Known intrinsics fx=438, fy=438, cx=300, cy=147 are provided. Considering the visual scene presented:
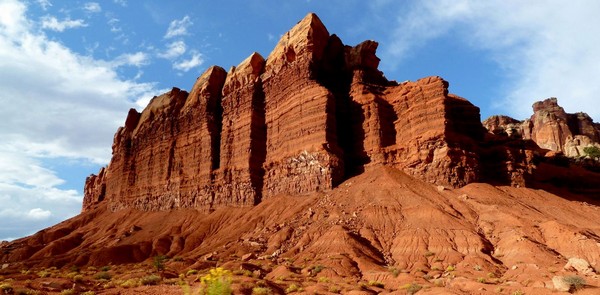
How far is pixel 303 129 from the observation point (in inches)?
2238

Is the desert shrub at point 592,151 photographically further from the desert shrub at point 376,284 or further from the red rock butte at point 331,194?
the desert shrub at point 376,284

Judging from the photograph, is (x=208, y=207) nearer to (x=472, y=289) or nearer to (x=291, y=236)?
(x=291, y=236)

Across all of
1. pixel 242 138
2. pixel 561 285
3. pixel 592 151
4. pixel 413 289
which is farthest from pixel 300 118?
pixel 592 151

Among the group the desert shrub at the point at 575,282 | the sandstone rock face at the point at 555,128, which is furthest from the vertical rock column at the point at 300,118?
the sandstone rock face at the point at 555,128

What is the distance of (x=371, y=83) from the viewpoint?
62875 millimetres

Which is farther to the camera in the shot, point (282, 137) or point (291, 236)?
point (282, 137)

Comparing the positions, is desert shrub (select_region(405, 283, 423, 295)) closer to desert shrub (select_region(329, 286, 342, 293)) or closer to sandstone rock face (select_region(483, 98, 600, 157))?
desert shrub (select_region(329, 286, 342, 293))

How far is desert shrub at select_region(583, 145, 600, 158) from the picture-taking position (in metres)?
80.6

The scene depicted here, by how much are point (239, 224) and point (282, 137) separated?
13.7 m

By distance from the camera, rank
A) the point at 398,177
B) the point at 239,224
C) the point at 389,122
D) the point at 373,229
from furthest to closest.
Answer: the point at 389,122 → the point at 239,224 → the point at 398,177 → the point at 373,229

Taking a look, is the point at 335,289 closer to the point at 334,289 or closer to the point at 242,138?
the point at 334,289

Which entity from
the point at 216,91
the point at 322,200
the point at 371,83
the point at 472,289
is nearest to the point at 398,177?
the point at 322,200

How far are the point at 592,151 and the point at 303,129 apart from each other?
198ft

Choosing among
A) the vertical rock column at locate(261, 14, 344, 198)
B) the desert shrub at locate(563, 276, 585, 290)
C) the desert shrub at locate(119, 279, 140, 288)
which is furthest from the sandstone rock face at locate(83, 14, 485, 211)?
the desert shrub at locate(119, 279, 140, 288)
